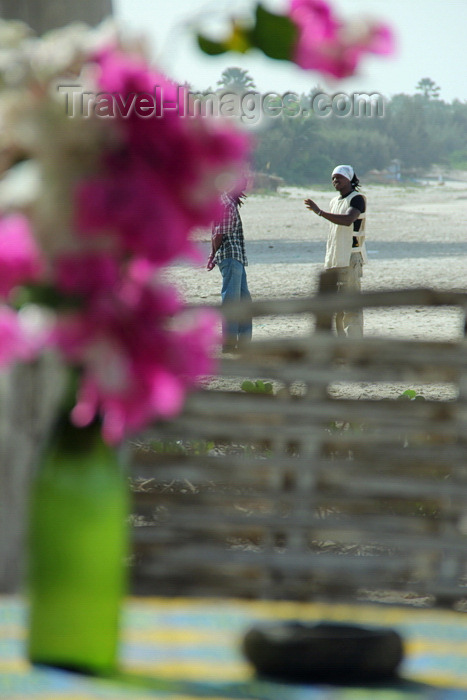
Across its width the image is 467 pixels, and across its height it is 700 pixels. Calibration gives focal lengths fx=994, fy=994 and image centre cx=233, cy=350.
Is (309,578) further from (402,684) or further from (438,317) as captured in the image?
(438,317)

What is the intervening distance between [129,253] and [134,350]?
0.07 m

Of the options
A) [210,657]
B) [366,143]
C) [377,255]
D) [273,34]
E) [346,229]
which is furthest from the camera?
[366,143]

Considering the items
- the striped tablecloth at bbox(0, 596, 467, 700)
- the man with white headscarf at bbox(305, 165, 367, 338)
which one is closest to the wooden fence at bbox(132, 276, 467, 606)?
the striped tablecloth at bbox(0, 596, 467, 700)

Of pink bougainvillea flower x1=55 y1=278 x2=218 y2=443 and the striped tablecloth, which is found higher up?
pink bougainvillea flower x1=55 y1=278 x2=218 y2=443

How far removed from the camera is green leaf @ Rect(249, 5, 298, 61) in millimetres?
805

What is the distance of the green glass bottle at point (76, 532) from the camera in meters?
0.83

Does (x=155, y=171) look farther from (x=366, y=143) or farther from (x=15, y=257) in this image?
(x=366, y=143)

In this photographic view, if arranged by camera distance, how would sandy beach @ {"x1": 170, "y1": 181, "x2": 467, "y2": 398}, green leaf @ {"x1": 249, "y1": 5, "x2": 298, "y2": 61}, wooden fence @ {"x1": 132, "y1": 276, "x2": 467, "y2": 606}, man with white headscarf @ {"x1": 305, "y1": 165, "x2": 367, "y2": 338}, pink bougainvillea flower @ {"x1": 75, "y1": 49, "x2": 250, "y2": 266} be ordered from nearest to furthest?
pink bougainvillea flower @ {"x1": 75, "y1": 49, "x2": 250, "y2": 266}
green leaf @ {"x1": 249, "y1": 5, "x2": 298, "y2": 61}
wooden fence @ {"x1": 132, "y1": 276, "x2": 467, "y2": 606}
man with white headscarf @ {"x1": 305, "y1": 165, "x2": 367, "y2": 338}
sandy beach @ {"x1": 170, "y1": 181, "x2": 467, "y2": 398}

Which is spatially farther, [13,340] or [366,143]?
[366,143]

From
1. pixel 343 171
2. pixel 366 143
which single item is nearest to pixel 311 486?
pixel 343 171

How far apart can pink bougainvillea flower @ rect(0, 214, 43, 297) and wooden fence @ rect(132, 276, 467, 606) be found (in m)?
1.63

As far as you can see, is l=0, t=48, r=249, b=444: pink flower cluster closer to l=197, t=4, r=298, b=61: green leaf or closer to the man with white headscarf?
l=197, t=4, r=298, b=61: green leaf

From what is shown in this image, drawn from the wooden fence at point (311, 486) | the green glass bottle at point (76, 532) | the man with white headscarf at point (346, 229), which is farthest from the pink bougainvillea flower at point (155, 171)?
the man with white headscarf at point (346, 229)

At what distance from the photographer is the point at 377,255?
1694cm
